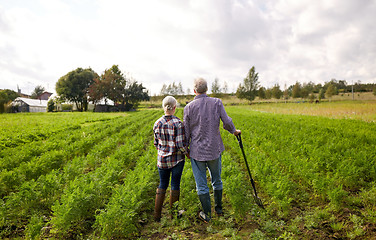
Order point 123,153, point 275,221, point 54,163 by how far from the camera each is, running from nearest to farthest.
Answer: point 275,221 < point 54,163 < point 123,153

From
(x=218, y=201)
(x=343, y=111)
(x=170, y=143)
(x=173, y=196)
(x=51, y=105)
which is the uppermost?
(x=51, y=105)

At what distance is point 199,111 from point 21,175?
15.5 feet

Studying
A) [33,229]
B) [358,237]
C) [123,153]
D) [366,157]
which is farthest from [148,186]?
[366,157]

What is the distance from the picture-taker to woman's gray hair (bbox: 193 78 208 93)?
3.33 meters

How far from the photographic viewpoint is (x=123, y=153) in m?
7.01

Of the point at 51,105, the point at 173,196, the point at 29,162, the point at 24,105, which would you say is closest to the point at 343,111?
the point at 173,196

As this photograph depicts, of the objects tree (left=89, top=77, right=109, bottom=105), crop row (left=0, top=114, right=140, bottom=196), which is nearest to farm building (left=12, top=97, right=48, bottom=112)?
tree (left=89, top=77, right=109, bottom=105)

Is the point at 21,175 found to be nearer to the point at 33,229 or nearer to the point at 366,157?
the point at 33,229

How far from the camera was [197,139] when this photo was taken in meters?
3.29

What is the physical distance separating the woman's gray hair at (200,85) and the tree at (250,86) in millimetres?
54634

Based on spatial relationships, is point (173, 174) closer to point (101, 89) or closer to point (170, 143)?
point (170, 143)

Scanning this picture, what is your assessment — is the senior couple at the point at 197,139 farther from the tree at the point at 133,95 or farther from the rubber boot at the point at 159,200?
the tree at the point at 133,95

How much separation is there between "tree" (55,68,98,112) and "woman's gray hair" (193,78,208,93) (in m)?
51.3

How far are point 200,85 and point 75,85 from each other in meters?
53.5
